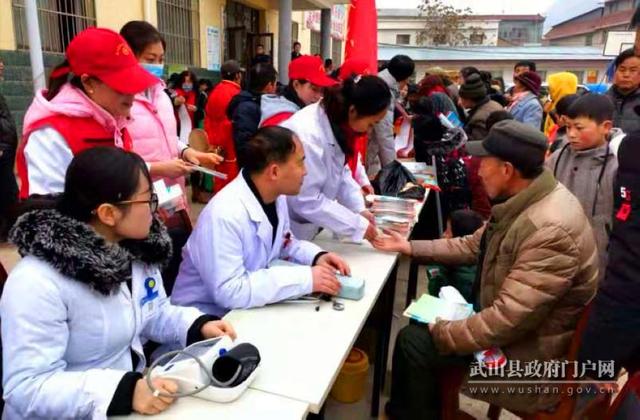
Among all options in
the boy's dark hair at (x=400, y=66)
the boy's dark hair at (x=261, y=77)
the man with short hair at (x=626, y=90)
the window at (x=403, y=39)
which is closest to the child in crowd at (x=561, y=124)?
the man with short hair at (x=626, y=90)

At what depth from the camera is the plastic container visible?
2316 millimetres

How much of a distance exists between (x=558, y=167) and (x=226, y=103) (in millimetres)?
2826

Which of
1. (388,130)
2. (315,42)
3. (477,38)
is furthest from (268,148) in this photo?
(477,38)

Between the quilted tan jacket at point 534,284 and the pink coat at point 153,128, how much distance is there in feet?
4.43

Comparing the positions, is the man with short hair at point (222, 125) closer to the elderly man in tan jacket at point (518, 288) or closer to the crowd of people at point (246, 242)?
the crowd of people at point (246, 242)

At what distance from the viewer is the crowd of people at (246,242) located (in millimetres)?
1081

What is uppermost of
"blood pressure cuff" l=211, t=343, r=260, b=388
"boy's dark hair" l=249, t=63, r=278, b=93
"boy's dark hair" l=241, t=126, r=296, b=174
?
"boy's dark hair" l=249, t=63, r=278, b=93

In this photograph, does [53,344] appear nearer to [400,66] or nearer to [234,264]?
[234,264]

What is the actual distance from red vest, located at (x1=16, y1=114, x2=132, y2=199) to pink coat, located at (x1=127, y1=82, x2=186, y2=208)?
28 cm

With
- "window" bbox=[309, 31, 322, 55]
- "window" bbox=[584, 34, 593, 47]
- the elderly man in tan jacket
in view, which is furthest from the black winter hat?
"window" bbox=[584, 34, 593, 47]

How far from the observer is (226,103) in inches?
170

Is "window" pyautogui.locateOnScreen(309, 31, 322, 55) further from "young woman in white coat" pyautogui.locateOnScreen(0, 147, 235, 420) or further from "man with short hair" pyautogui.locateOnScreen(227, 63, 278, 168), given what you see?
"young woman in white coat" pyautogui.locateOnScreen(0, 147, 235, 420)

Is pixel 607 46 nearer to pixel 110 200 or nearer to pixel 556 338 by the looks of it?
pixel 556 338

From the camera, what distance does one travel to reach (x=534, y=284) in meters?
1.60
